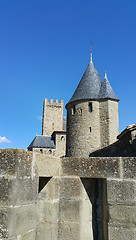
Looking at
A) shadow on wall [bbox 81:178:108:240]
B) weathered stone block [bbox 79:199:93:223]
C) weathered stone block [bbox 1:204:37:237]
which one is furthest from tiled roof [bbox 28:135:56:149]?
weathered stone block [bbox 1:204:37:237]

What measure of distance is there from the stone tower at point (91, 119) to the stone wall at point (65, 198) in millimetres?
15511

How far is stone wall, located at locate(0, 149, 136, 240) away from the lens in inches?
90.7

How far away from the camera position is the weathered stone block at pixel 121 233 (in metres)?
2.45

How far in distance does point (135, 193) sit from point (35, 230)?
4.57 feet

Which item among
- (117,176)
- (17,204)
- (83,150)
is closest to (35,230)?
(17,204)

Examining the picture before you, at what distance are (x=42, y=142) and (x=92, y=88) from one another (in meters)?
18.4

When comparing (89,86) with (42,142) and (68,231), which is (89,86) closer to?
(42,142)

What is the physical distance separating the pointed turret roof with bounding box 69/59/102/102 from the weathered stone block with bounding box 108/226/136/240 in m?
17.9

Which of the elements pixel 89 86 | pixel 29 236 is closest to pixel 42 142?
pixel 89 86

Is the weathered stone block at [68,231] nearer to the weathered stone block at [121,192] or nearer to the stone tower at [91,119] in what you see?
Answer: the weathered stone block at [121,192]

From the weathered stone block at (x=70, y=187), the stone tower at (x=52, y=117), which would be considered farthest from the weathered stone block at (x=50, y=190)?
the stone tower at (x=52, y=117)

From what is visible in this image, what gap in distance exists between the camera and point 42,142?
1422 inches

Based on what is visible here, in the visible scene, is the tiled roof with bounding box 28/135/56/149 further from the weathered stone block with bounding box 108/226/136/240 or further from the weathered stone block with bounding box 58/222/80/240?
the weathered stone block with bounding box 108/226/136/240

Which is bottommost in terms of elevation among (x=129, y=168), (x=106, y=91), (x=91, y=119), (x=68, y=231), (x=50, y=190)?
(x=68, y=231)
